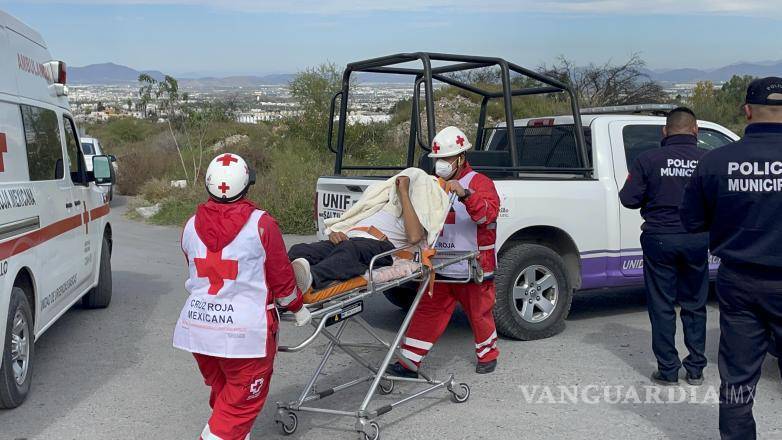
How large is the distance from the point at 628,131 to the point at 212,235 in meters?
4.82

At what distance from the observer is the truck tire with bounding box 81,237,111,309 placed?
28.3 feet

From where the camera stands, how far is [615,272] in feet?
24.6

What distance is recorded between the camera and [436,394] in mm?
5801

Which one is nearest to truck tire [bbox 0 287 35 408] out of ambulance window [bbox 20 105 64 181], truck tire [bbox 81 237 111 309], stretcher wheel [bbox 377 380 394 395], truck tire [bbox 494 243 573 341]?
ambulance window [bbox 20 105 64 181]

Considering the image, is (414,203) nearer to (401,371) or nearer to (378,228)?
(378,228)

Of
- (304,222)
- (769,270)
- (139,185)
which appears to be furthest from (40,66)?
(139,185)

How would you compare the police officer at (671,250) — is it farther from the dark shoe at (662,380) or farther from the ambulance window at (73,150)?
the ambulance window at (73,150)

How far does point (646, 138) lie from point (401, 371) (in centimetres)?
341

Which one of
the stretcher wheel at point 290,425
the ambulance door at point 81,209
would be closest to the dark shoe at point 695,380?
the stretcher wheel at point 290,425

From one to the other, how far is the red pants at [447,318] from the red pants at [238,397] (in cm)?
186

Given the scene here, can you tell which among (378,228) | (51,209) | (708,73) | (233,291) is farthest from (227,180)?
(708,73)

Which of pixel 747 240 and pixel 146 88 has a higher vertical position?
pixel 146 88

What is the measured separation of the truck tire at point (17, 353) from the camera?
17.8 ft

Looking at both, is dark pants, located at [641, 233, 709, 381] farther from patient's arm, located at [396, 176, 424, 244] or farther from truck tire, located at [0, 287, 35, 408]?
truck tire, located at [0, 287, 35, 408]
